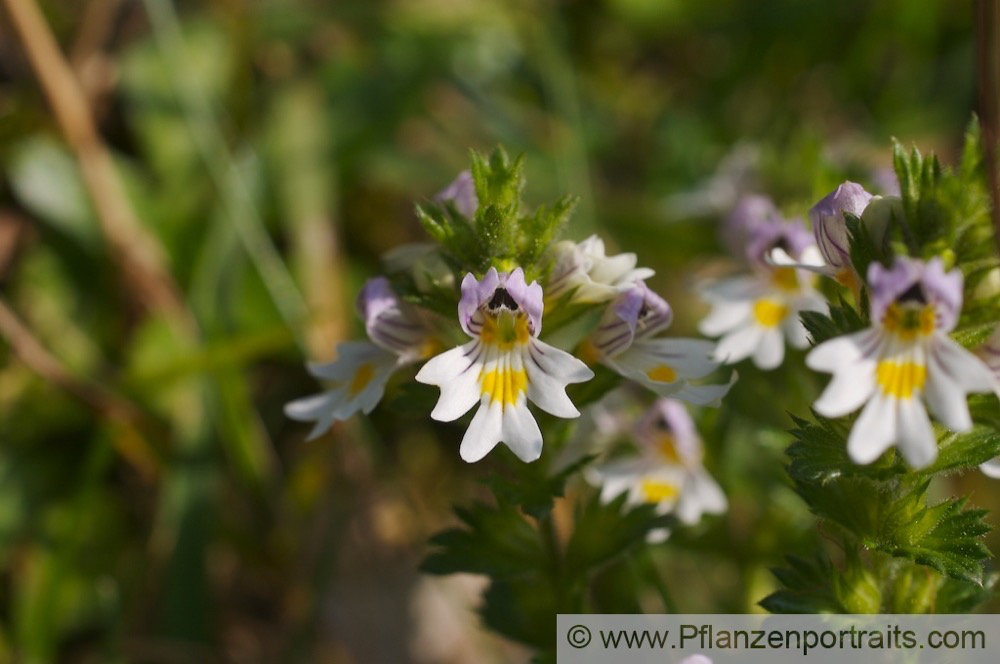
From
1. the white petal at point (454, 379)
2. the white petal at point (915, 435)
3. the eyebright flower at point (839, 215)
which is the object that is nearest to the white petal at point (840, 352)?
the white petal at point (915, 435)

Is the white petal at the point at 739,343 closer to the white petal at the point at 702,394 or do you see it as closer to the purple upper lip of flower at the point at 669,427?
the purple upper lip of flower at the point at 669,427

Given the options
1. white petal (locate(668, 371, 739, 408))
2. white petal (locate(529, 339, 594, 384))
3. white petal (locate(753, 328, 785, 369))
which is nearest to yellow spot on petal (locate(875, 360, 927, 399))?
white petal (locate(668, 371, 739, 408))

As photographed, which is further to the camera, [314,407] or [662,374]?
[314,407]

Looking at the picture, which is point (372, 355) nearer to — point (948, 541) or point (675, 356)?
point (675, 356)

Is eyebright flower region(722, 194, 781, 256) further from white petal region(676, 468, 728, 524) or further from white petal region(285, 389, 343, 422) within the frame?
white petal region(285, 389, 343, 422)

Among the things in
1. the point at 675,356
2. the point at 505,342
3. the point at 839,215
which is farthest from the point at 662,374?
the point at 839,215

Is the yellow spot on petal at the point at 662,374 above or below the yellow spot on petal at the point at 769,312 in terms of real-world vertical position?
below

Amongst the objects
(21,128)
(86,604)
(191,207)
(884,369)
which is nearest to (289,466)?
(86,604)
